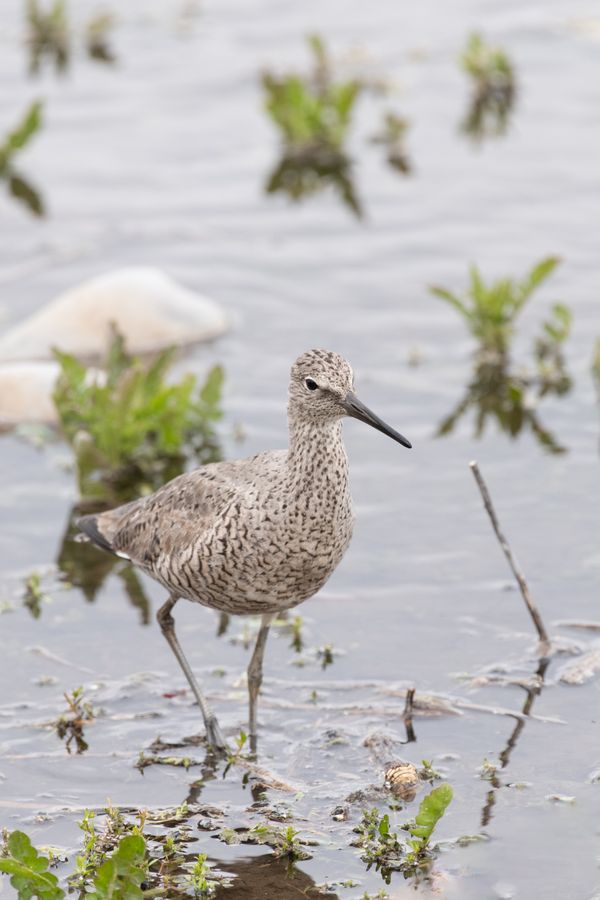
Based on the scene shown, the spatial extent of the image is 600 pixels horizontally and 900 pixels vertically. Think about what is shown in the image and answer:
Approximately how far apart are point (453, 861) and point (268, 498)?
1.72 metres

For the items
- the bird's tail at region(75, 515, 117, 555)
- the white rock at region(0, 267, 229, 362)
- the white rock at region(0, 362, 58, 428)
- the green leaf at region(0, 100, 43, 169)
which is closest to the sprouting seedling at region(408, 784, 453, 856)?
the bird's tail at region(75, 515, 117, 555)

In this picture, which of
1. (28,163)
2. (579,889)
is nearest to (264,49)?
(28,163)

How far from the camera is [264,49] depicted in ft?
55.6

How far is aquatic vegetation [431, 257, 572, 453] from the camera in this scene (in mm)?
10578

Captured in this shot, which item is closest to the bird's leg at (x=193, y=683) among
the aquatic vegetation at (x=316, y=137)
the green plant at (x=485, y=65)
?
the aquatic vegetation at (x=316, y=137)

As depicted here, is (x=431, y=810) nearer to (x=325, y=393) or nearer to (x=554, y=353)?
(x=325, y=393)

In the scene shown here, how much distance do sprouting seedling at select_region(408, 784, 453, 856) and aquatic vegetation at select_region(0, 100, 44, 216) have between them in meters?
8.72

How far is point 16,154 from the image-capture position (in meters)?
14.6

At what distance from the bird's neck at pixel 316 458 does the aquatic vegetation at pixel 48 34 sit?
11.3 metres

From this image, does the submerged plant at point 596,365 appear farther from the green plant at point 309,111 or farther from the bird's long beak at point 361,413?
the green plant at point 309,111

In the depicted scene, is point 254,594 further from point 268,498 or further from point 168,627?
point 168,627

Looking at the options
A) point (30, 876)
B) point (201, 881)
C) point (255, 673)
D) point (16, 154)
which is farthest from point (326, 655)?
point (16, 154)

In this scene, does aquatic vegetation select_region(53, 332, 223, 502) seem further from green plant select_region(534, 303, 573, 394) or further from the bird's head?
the bird's head

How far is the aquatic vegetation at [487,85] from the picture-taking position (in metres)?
15.3
